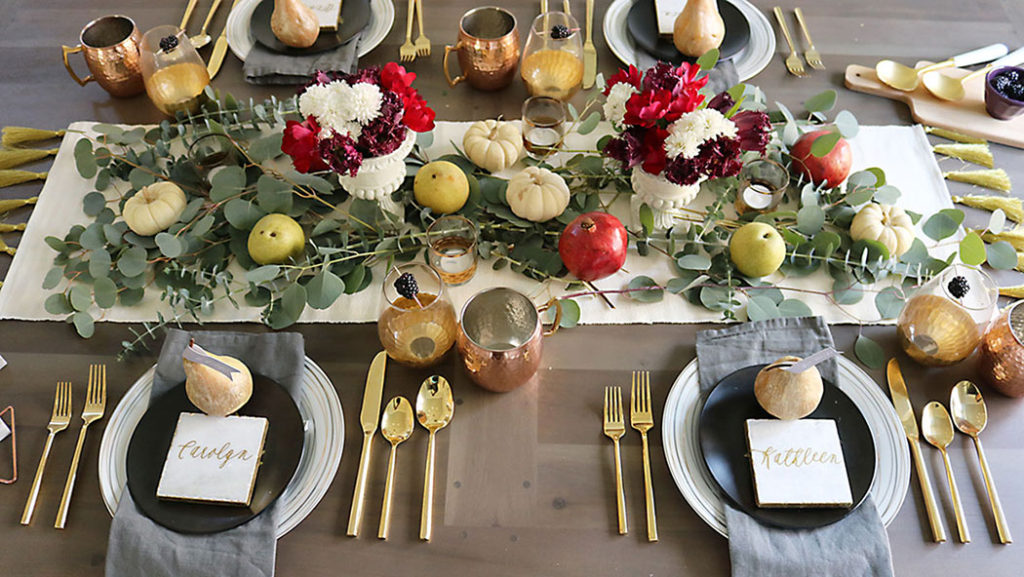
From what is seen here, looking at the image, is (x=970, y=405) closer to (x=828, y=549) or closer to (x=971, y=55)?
(x=828, y=549)

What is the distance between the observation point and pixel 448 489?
0.90 metres

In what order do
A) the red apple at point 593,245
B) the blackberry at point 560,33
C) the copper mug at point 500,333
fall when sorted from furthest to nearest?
the blackberry at point 560,33 → the red apple at point 593,245 → the copper mug at point 500,333

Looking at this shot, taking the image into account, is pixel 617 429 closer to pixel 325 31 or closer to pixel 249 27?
pixel 325 31

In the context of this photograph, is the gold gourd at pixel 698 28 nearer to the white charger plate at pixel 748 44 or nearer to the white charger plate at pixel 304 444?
the white charger plate at pixel 748 44

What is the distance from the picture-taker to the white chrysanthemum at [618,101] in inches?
40.3

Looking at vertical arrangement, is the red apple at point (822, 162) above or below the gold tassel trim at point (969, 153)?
above

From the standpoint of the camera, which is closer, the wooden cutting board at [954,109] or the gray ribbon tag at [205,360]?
the gray ribbon tag at [205,360]

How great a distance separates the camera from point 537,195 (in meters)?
1.08

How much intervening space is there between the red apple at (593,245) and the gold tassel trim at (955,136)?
2.27 ft

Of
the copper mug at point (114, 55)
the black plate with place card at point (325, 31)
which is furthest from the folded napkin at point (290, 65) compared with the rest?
the copper mug at point (114, 55)

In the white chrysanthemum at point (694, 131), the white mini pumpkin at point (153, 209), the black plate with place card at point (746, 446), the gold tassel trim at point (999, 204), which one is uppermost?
the white chrysanthemum at point (694, 131)

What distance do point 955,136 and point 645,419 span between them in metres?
0.85

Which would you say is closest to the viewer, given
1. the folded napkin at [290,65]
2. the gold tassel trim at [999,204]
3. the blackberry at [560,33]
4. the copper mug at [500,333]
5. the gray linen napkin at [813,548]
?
the gray linen napkin at [813,548]

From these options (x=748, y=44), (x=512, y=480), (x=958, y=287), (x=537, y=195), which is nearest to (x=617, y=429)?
(x=512, y=480)
